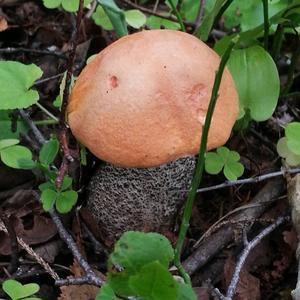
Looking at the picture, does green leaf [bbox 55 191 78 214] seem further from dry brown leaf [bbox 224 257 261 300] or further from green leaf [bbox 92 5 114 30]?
green leaf [bbox 92 5 114 30]

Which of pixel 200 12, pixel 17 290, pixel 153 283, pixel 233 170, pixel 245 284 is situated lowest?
pixel 245 284

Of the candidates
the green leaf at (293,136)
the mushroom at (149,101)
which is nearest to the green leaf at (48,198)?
the mushroom at (149,101)

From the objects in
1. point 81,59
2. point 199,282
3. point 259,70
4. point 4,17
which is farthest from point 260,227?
point 4,17

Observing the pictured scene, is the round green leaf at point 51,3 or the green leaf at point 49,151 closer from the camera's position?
the green leaf at point 49,151

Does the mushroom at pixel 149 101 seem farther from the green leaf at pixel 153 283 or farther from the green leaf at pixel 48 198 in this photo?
the green leaf at pixel 153 283

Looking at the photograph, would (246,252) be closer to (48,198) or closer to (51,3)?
(48,198)

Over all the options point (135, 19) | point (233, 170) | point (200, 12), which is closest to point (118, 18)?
point (135, 19)

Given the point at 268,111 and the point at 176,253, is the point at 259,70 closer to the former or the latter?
the point at 268,111
